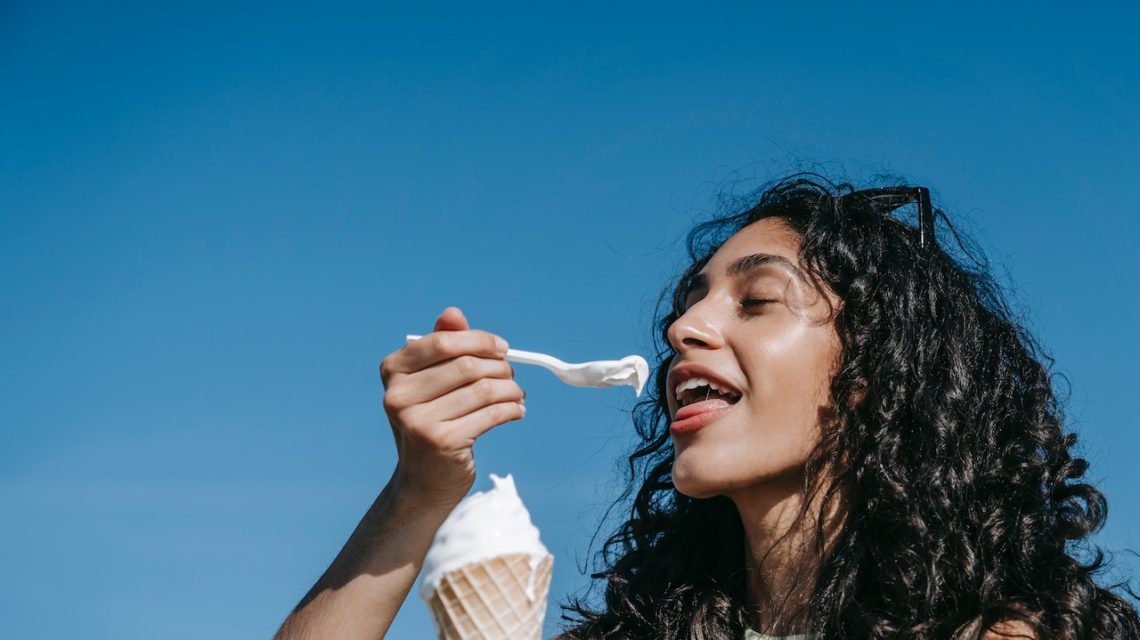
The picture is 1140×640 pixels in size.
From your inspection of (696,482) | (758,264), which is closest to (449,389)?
(696,482)

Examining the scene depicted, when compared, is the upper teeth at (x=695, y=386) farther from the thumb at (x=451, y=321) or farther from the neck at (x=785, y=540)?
the thumb at (x=451, y=321)

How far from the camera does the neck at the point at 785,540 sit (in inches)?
150

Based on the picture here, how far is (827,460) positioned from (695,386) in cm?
57

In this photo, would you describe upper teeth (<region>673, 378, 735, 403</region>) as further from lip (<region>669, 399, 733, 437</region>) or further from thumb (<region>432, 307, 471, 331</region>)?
thumb (<region>432, 307, 471, 331</region>)

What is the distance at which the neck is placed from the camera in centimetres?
380

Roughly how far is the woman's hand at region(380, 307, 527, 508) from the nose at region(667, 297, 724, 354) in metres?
0.99

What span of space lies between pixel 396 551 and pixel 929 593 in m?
1.79

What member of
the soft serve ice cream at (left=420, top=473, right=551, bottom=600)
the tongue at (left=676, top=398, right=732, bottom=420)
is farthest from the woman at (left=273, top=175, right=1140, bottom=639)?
the soft serve ice cream at (left=420, top=473, right=551, bottom=600)

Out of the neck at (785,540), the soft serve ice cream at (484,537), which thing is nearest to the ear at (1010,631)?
the neck at (785,540)

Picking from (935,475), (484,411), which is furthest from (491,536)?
(935,475)

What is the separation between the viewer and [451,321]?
9.82ft

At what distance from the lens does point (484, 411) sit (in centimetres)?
295

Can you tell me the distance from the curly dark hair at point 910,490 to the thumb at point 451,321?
1535mm

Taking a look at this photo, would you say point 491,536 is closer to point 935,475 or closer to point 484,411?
point 484,411
